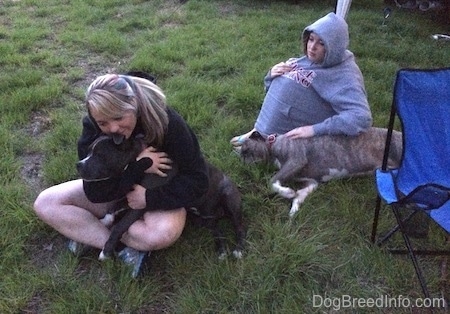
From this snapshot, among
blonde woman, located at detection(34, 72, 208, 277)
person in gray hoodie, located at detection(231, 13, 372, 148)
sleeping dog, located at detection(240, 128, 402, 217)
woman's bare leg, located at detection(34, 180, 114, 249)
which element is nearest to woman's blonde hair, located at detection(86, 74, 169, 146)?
blonde woman, located at detection(34, 72, 208, 277)

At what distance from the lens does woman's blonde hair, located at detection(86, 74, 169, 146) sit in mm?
2357

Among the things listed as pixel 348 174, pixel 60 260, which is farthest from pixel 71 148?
pixel 348 174

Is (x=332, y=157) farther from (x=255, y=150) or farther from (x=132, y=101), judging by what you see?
(x=132, y=101)

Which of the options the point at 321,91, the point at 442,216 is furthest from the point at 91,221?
the point at 442,216

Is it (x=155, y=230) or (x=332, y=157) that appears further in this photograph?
(x=332, y=157)

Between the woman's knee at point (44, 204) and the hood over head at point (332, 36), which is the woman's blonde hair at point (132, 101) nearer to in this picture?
the woman's knee at point (44, 204)

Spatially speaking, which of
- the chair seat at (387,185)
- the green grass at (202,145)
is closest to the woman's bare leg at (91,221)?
the green grass at (202,145)

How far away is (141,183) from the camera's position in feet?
8.75

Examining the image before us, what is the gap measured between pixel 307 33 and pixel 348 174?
3.23 ft

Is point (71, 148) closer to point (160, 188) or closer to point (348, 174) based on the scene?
point (160, 188)

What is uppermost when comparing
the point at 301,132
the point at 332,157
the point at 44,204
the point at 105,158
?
the point at 105,158

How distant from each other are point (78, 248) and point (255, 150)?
136cm

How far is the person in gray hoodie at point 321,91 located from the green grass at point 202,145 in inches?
15.4

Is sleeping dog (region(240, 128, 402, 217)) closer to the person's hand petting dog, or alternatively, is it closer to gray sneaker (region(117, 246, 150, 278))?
the person's hand petting dog
